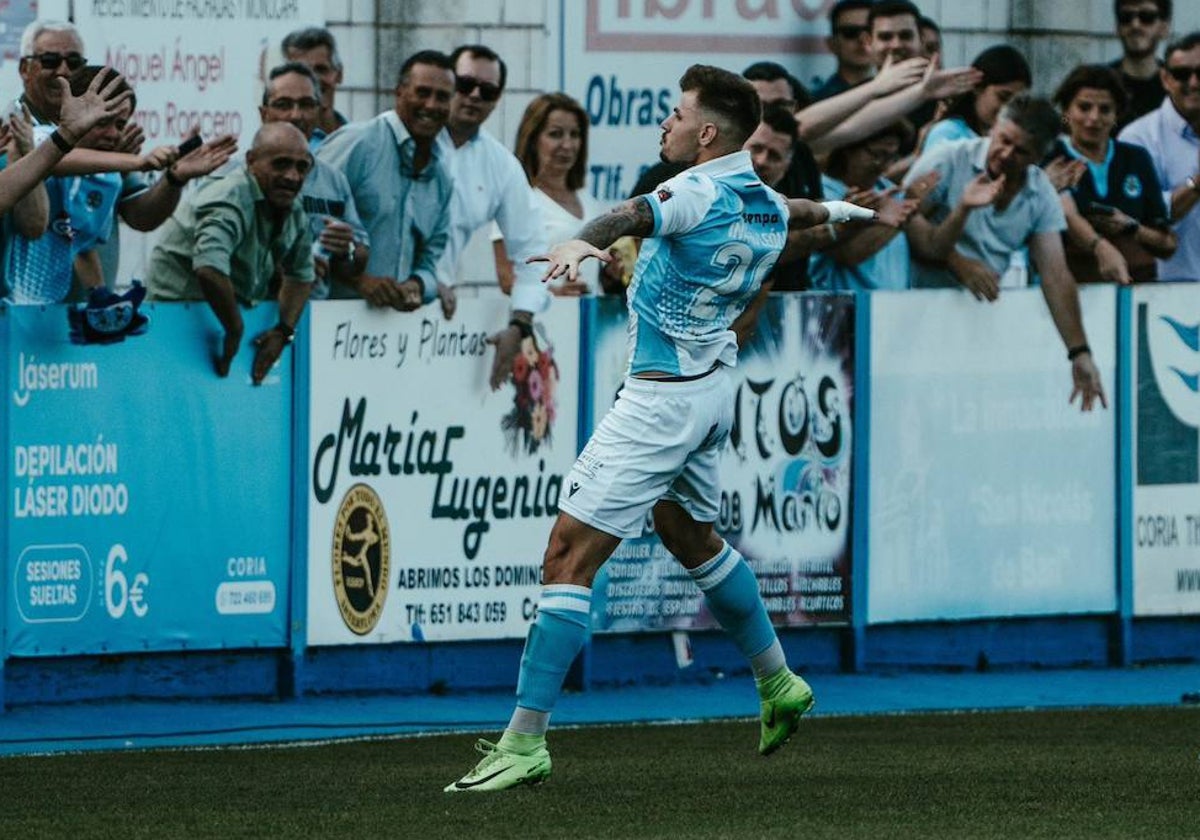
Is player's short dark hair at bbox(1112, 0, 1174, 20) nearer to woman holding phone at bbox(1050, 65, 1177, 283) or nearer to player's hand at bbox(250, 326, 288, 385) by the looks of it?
woman holding phone at bbox(1050, 65, 1177, 283)

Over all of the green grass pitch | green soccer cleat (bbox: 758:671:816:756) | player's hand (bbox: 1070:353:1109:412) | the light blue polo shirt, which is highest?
the light blue polo shirt

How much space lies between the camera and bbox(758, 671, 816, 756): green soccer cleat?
9.65 m

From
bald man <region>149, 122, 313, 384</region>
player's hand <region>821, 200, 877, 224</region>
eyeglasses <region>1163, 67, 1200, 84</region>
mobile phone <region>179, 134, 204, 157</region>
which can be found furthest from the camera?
eyeglasses <region>1163, 67, 1200, 84</region>

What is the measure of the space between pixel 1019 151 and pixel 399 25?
4.35 metres

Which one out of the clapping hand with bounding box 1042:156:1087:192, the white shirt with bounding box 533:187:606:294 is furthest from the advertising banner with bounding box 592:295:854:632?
the clapping hand with bounding box 1042:156:1087:192

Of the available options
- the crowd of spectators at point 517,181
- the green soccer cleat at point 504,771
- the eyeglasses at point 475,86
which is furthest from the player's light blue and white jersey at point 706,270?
the eyeglasses at point 475,86

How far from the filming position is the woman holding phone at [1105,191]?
1427 cm

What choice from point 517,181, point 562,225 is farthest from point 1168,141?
point 517,181

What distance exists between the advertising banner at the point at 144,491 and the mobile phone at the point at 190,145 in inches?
28.7

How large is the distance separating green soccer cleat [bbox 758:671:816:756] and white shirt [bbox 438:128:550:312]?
3.76 m

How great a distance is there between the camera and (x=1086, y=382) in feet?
44.7

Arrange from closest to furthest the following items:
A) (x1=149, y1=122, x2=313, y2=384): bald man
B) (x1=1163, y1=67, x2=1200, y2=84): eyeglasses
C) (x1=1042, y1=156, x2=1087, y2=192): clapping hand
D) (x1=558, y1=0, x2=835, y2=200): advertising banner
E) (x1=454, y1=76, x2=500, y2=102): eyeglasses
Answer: (x1=149, y1=122, x2=313, y2=384): bald man < (x1=454, y1=76, x2=500, y2=102): eyeglasses < (x1=1042, y1=156, x2=1087, y2=192): clapping hand < (x1=1163, y1=67, x2=1200, y2=84): eyeglasses < (x1=558, y1=0, x2=835, y2=200): advertising banner

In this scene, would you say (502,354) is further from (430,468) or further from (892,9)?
(892,9)

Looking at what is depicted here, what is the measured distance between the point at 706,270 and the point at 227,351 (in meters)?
3.17
